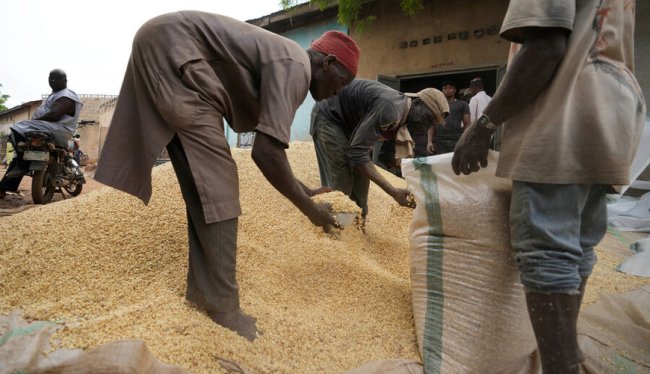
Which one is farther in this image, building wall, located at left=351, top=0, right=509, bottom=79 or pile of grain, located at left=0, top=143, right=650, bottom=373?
building wall, located at left=351, top=0, right=509, bottom=79

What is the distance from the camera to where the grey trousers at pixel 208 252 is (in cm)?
141

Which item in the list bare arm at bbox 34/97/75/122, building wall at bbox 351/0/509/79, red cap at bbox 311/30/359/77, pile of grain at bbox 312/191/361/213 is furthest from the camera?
building wall at bbox 351/0/509/79

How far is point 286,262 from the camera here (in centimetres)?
208

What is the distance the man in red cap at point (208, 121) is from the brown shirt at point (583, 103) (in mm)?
741

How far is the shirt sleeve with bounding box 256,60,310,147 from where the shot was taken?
1331mm

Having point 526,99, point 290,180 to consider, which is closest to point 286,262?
point 290,180

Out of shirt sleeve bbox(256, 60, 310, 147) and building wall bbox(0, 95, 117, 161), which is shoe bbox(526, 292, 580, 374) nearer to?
shirt sleeve bbox(256, 60, 310, 147)

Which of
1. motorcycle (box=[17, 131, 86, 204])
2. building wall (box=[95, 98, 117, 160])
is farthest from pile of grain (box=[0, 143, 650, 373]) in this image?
building wall (box=[95, 98, 117, 160])

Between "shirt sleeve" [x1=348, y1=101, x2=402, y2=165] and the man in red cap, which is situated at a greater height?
the man in red cap

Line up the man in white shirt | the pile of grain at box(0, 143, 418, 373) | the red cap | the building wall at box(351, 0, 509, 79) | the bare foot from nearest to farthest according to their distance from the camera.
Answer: the pile of grain at box(0, 143, 418, 373) < the bare foot < the red cap < the man in white shirt < the building wall at box(351, 0, 509, 79)

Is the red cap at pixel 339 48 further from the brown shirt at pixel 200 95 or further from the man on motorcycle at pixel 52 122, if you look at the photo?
the man on motorcycle at pixel 52 122

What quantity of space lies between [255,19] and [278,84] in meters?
7.95

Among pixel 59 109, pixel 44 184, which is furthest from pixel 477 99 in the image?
pixel 44 184

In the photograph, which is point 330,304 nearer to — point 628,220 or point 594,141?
point 594,141
